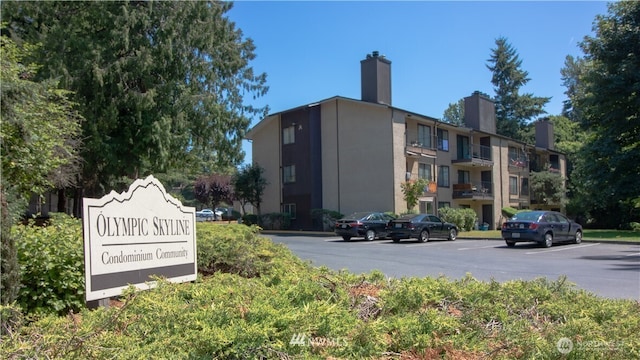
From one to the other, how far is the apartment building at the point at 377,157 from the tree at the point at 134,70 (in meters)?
14.7

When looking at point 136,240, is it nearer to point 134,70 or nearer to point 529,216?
point 134,70

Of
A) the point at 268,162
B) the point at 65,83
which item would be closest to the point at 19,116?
the point at 65,83

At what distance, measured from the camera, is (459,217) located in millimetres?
33531

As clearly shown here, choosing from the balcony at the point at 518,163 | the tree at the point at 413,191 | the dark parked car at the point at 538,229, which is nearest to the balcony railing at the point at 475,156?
the balcony at the point at 518,163

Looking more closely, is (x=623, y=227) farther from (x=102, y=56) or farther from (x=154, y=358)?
(x=154, y=358)

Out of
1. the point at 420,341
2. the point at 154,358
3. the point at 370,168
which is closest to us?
the point at 154,358

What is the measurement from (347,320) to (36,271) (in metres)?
4.05

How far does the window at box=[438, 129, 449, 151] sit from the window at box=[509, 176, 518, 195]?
9701 mm

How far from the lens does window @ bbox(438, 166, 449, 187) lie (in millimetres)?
38250

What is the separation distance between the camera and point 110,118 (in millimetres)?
18672

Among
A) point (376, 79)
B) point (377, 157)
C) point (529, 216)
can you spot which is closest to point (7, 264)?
point (529, 216)

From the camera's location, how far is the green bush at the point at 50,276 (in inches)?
202

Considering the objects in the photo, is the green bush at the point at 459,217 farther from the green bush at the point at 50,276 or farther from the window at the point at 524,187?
the green bush at the point at 50,276

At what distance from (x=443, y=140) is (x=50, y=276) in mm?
36230
